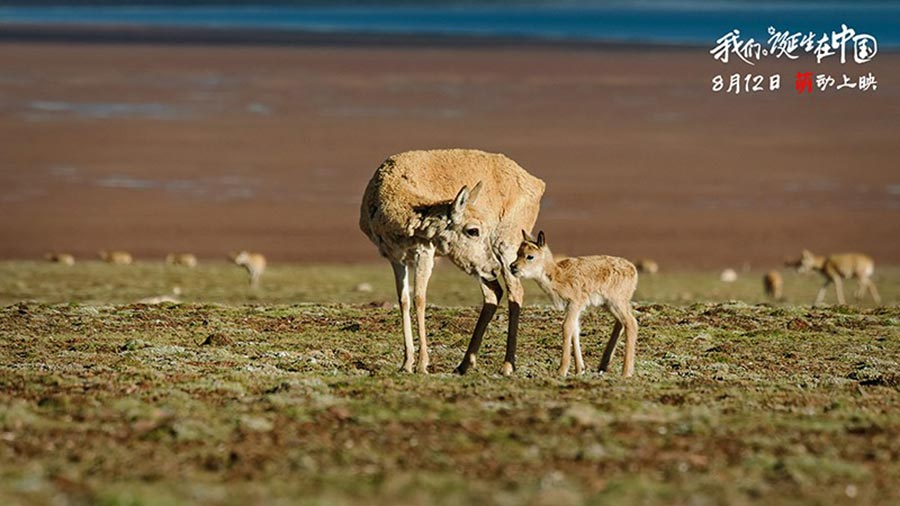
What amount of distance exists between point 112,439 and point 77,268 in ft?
93.8

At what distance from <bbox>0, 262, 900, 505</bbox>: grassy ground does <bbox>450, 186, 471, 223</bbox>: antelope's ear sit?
2261mm

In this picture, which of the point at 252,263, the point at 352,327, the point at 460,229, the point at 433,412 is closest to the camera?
the point at 433,412

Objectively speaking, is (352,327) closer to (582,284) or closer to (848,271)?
(582,284)

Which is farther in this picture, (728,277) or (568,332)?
(728,277)

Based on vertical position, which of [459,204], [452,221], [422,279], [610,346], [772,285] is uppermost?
[459,204]

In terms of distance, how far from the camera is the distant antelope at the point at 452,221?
18.3 meters

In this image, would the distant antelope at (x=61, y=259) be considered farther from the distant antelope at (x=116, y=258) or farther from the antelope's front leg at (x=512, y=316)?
the antelope's front leg at (x=512, y=316)

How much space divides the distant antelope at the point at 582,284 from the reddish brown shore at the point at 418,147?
27.6 m

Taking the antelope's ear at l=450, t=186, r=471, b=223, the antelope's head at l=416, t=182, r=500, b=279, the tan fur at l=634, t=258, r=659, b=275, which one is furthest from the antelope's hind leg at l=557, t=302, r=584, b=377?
the tan fur at l=634, t=258, r=659, b=275

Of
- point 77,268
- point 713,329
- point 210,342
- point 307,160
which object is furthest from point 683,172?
point 210,342

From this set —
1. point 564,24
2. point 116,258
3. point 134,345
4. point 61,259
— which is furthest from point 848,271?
point 564,24

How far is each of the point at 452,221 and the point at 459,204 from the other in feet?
1.06

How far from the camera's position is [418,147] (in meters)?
59.3

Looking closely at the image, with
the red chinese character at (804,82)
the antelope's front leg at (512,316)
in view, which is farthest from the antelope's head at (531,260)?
the red chinese character at (804,82)
